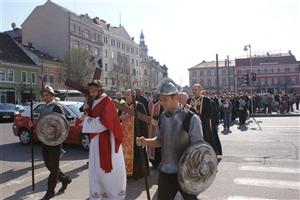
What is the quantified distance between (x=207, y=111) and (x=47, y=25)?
58809 mm

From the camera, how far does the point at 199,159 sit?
4.09 meters

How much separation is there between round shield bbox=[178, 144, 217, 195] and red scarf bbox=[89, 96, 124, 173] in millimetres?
1626

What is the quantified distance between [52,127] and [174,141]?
3.54 meters

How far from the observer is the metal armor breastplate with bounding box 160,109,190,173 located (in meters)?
4.28

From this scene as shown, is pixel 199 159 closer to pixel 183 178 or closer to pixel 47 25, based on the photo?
pixel 183 178

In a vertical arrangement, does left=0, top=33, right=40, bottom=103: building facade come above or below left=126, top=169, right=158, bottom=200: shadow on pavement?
above

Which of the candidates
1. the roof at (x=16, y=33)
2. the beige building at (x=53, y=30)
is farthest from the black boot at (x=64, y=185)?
the roof at (x=16, y=33)

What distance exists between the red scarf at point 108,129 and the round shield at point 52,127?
1652mm

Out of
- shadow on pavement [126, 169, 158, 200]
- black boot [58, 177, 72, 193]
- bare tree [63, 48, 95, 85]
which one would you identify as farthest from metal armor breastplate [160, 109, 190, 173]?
bare tree [63, 48, 95, 85]

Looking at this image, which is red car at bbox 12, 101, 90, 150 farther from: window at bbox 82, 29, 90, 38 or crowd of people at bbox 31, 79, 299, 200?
window at bbox 82, 29, 90, 38

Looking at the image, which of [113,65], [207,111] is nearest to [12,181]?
[207,111]

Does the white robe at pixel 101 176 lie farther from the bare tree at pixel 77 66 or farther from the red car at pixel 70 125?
the bare tree at pixel 77 66

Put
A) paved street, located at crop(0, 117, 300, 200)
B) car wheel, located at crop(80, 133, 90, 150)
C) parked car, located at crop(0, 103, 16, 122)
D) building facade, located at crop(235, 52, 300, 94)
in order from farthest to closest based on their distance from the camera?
building facade, located at crop(235, 52, 300, 94) → parked car, located at crop(0, 103, 16, 122) → car wheel, located at crop(80, 133, 90, 150) → paved street, located at crop(0, 117, 300, 200)

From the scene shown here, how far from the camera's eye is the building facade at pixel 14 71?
4706 cm
